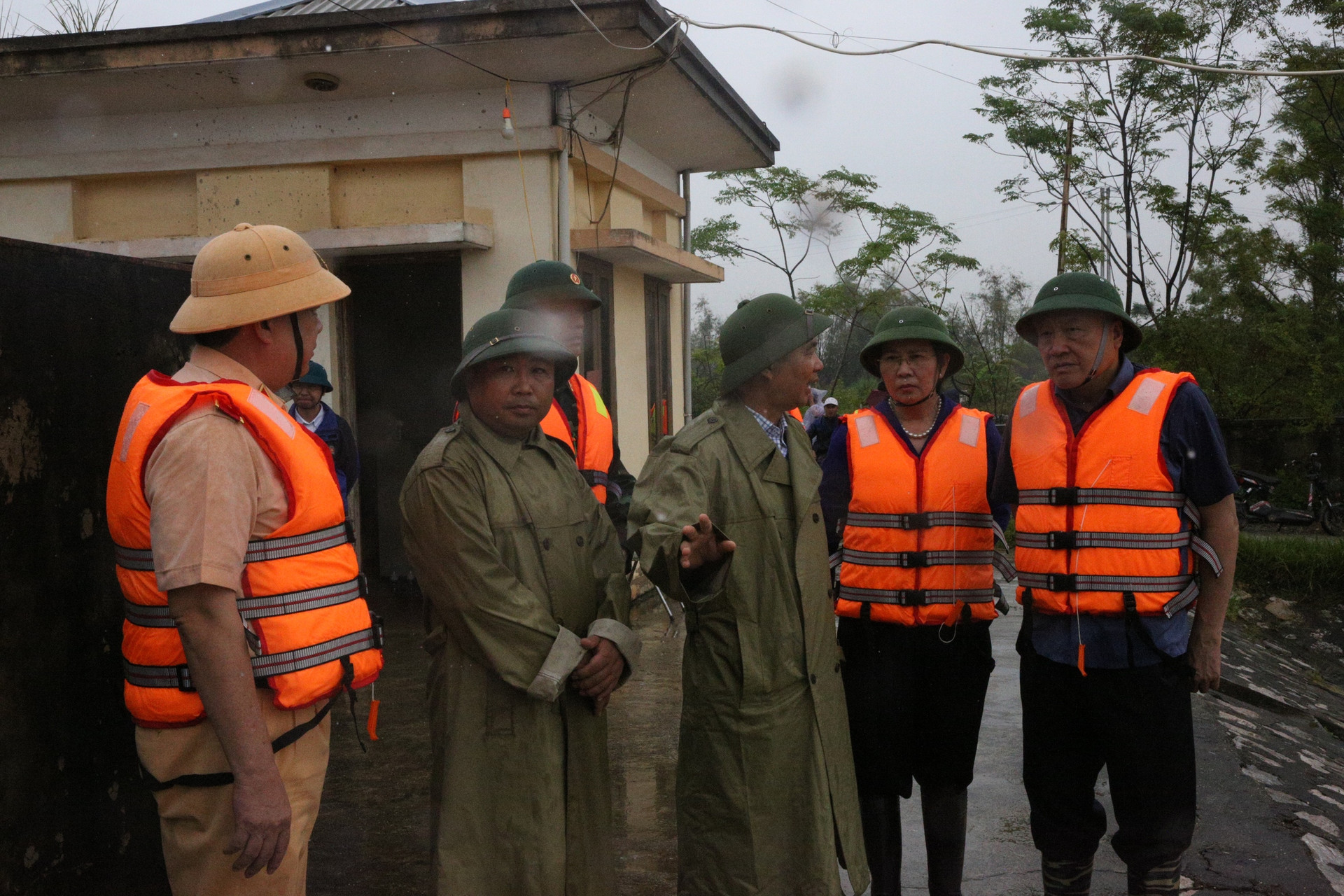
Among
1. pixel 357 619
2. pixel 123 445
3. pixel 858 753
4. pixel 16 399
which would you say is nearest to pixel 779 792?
pixel 858 753

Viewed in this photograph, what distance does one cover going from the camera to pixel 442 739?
103 inches

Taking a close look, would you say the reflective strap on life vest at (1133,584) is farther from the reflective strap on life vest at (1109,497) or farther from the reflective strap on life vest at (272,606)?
the reflective strap on life vest at (272,606)

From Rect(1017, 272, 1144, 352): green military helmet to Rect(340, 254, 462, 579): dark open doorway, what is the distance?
7.19 m

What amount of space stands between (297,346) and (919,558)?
6.55 ft

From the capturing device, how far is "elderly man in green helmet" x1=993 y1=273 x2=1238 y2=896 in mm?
3002

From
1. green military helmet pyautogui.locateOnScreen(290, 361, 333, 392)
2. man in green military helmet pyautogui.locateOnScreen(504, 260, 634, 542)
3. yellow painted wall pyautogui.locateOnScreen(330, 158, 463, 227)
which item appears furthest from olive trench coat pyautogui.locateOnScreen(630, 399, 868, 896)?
yellow painted wall pyautogui.locateOnScreen(330, 158, 463, 227)

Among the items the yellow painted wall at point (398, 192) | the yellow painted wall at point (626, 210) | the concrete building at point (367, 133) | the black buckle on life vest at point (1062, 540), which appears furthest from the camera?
the yellow painted wall at point (626, 210)

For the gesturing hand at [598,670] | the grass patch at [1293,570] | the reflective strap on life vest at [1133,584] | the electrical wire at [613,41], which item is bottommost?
the grass patch at [1293,570]

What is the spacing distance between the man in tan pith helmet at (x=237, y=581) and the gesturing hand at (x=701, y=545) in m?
0.79

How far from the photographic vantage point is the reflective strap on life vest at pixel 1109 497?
303 centimetres

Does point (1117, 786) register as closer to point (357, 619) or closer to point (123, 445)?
point (357, 619)

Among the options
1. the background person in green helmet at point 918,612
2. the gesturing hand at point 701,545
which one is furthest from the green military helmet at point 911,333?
the gesturing hand at point 701,545

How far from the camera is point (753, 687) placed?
2.76 metres

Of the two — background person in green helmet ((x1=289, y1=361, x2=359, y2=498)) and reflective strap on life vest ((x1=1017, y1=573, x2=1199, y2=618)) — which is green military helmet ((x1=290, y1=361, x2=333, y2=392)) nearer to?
background person in green helmet ((x1=289, y1=361, x2=359, y2=498))
